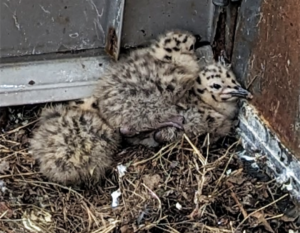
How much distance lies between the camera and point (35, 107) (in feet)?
16.2

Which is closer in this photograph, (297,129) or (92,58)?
(297,129)

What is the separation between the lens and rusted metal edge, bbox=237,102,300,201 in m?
4.32

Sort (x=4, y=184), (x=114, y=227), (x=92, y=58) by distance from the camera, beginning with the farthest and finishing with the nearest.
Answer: (x=92, y=58) < (x=4, y=184) < (x=114, y=227)

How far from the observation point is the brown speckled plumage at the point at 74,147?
4348mm

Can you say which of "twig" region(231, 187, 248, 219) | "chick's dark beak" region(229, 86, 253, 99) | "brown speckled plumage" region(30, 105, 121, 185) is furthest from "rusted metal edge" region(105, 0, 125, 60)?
"twig" region(231, 187, 248, 219)

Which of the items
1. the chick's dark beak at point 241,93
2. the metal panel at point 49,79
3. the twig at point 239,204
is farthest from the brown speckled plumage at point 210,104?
the metal panel at point 49,79

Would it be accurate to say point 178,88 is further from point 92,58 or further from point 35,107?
point 35,107

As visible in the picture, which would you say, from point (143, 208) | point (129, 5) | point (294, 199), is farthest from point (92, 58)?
point (294, 199)

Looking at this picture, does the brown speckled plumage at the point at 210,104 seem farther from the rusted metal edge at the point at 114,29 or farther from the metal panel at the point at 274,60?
the rusted metal edge at the point at 114,29

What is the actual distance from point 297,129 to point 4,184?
1.40m

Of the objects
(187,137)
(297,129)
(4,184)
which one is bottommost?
(4,184)

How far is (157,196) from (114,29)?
0.91 metres

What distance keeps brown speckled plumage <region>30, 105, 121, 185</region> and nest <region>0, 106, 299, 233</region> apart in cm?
9

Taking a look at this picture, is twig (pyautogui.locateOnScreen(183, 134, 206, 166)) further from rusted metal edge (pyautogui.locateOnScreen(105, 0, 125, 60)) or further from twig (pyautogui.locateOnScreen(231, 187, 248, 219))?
rusted metal edge (pyautogui.locateOnScreen(105, 0, 125, 60))
